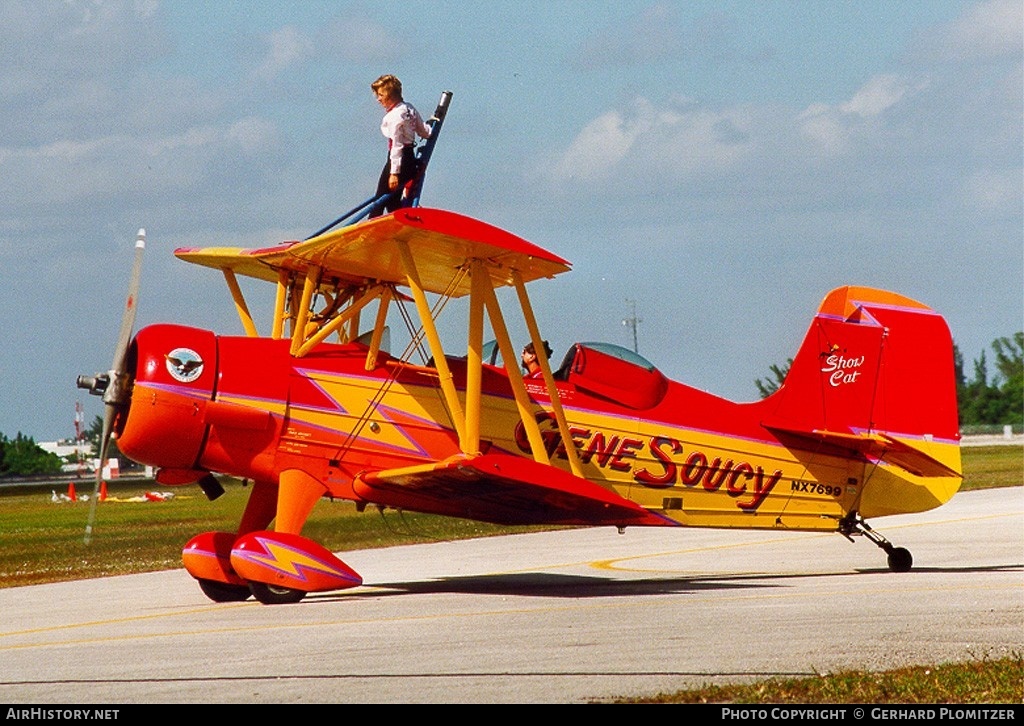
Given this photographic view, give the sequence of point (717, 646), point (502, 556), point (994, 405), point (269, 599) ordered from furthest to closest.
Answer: point (994, 405)
point (502, 556)
point (269, 599)
point (717, 646)

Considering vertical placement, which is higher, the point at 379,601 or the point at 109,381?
the point at 109,381

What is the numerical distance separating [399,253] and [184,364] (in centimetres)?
229

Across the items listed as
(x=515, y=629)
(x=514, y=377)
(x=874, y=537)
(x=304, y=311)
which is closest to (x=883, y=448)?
(x=874, y=537)

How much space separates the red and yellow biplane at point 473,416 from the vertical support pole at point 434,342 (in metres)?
0.02

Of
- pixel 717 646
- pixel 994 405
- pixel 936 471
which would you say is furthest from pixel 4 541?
pixel 994 405

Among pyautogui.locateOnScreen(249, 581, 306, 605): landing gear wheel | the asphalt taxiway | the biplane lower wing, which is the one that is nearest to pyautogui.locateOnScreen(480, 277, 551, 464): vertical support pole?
the biplane lower wing

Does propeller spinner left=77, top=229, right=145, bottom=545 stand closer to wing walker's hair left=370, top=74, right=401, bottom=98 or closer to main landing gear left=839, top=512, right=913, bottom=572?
wing walker's hair left=370, top=74, right=401, bottom=98

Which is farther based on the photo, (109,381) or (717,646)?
(109,381)

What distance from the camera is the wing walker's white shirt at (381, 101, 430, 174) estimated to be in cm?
1259

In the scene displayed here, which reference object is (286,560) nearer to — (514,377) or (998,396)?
(514,377)

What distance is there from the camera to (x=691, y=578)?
14570 mm

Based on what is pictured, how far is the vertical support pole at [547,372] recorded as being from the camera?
495 inches
